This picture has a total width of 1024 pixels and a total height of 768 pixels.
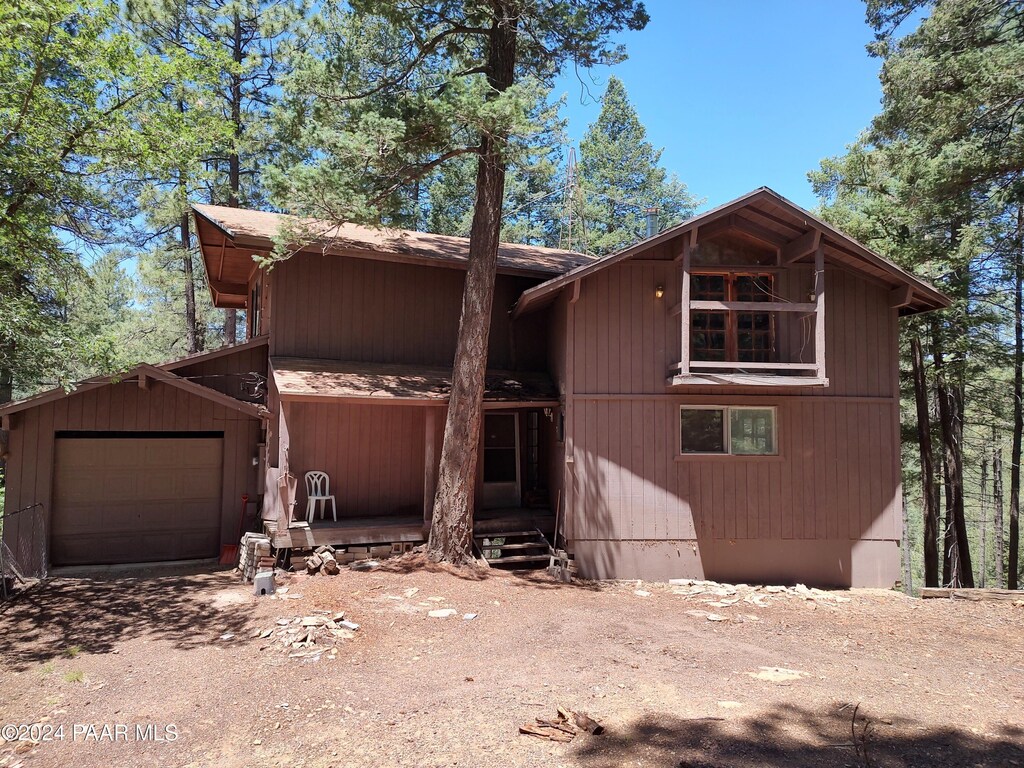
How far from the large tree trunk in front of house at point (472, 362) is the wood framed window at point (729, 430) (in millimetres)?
3375

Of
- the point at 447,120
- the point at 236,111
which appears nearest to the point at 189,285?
the point at 236,111

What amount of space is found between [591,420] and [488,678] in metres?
5.00

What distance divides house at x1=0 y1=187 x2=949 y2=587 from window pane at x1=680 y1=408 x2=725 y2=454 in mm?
36

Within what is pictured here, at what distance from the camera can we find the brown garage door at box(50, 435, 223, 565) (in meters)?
9.82

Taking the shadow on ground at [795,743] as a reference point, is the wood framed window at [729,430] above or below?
above

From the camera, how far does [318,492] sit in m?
9.71

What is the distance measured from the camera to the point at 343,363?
1016cm

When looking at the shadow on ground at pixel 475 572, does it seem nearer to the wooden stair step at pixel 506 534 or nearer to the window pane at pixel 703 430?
the wooden stair step at pixel 506 534

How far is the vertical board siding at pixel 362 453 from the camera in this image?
9.80 m

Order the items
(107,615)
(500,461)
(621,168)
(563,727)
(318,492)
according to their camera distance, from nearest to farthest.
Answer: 1. (563,727)
2. (107,615)
3. (318,492)
4. (500,461)
5. (621,168)

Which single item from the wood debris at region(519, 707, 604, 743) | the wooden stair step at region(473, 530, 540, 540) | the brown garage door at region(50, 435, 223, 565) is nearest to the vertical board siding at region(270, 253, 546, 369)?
the brown garage door at region(50, 435, 223, 565)

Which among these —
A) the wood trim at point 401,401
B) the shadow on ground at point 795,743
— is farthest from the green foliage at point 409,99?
the shadow on ground at point 795,743

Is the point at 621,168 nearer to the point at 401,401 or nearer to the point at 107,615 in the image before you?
the point at 401,401

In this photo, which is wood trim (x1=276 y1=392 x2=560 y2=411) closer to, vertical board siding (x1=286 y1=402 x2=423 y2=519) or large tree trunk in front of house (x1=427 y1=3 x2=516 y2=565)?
large tree trunk in front of house (x1=427 y1=3 x2=516 y2=565)
